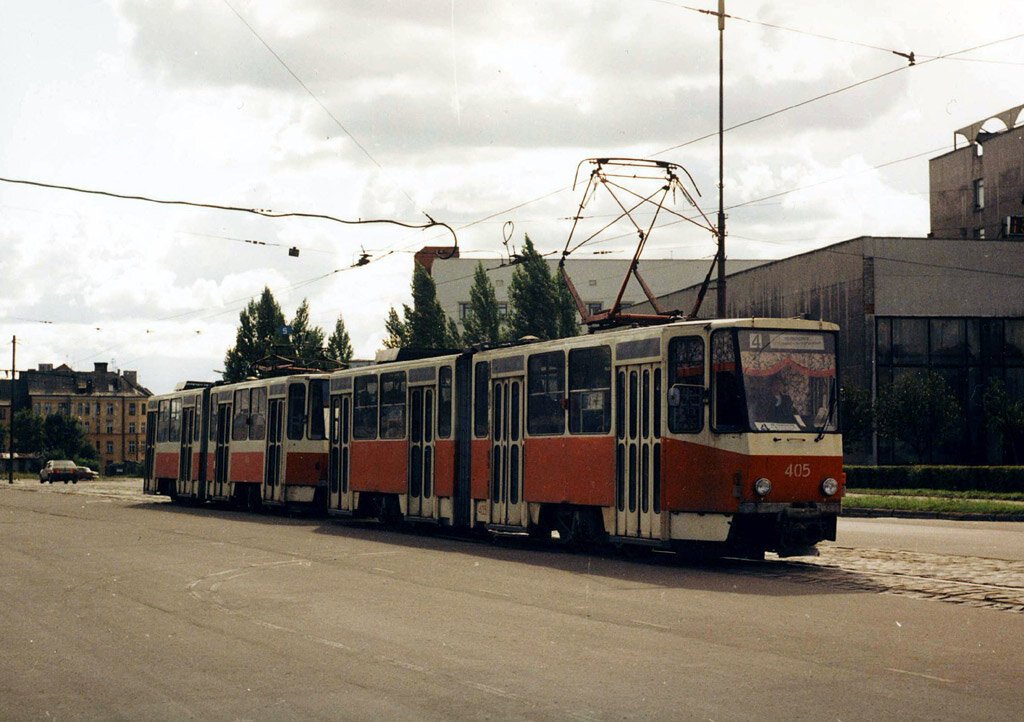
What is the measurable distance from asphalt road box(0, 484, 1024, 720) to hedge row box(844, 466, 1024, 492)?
24.1 m

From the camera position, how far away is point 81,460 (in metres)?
131

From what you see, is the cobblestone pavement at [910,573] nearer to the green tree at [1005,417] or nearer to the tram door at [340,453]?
the tram door at [340,453]

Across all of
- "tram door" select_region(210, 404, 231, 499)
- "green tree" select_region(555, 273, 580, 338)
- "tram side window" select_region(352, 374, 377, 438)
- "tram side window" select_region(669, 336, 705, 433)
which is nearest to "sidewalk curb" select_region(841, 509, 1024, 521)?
"tram side window" select_region(352, 374, 377, 438)

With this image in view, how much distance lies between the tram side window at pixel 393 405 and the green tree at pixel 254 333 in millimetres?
59221

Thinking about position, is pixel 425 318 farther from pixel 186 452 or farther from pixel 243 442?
pixel 243 442

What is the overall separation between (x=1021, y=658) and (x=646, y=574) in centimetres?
689

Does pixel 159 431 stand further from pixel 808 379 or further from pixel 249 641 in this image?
pixel 249 641

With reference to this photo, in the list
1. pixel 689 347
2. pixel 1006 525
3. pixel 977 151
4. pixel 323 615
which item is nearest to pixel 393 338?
pixel 977 151

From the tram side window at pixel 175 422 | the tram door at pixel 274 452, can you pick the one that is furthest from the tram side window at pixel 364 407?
the tram side window at pixel 175 422

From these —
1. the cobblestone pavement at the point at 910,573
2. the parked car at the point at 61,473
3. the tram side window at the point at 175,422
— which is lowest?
the parked car at the point at 61,473

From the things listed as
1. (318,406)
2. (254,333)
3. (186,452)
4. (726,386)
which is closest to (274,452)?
(318,406)

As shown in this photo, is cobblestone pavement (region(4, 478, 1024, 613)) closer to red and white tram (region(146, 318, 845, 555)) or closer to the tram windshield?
red and white tram (region(146, 318, 845, 555))

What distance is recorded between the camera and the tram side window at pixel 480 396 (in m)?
22.1

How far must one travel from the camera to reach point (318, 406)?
31.6 metres
